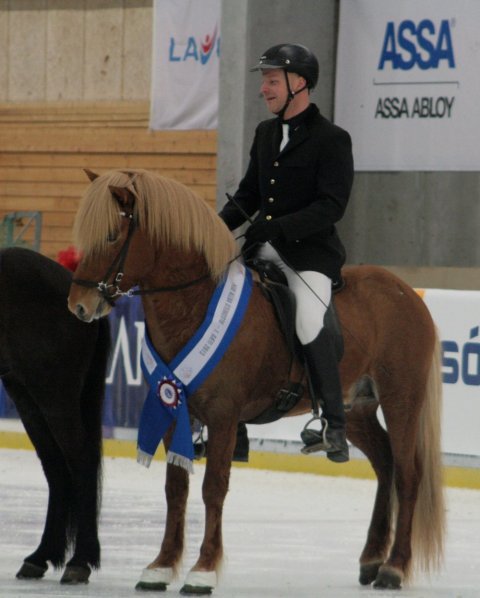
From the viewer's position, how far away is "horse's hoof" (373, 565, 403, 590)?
6172 mm

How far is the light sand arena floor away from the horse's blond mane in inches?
52.3

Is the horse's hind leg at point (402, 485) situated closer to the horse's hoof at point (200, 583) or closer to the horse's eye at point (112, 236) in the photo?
the horse's hoof at point (200, 583)

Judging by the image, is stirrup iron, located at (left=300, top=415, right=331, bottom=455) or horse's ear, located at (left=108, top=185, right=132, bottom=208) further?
stirrup iron, located at (left=300, top=415, right=331, bottom=455)

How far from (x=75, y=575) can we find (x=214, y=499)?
2.35 feet

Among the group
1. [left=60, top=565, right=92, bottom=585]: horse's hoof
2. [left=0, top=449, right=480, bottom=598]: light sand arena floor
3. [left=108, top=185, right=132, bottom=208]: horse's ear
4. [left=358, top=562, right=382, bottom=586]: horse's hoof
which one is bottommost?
[left=0, top=449, right=480, bottom=598]: light sand arena floor

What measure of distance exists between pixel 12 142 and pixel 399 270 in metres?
6.77

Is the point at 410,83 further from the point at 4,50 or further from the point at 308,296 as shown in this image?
the point at 4,50

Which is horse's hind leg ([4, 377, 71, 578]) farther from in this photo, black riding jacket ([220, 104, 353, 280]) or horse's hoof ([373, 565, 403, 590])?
horse's hoof ([373, 565, 403, 590])

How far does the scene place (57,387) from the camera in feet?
20.2

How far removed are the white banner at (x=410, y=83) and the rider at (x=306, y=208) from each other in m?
6.67

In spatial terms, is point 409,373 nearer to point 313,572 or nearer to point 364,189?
point 313,572

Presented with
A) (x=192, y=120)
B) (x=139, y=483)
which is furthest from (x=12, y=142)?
(x=139, y=483)

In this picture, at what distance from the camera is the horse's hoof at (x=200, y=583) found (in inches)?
223

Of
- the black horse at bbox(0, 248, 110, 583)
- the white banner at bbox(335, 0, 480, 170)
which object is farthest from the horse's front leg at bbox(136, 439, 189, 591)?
the white banner at bbox(335, 0, 480, 170)
